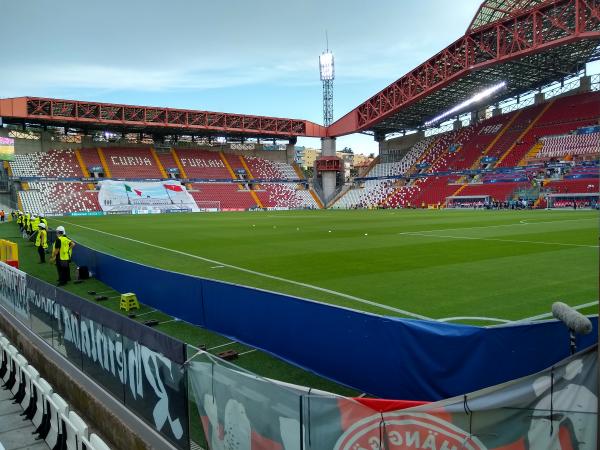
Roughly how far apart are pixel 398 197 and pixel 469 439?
66354mm

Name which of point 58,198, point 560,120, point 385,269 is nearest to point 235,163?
point 58,198

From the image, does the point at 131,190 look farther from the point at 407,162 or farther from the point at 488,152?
the point at 488,152

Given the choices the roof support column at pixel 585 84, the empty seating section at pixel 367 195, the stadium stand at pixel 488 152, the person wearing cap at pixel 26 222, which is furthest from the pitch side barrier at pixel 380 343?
the roof support column at pixel 585 84

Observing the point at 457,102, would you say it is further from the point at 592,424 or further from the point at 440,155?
the point at 592,424

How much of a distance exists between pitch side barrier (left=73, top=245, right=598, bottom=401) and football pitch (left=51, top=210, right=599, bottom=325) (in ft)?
9.65

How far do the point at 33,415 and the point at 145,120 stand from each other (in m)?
63.7

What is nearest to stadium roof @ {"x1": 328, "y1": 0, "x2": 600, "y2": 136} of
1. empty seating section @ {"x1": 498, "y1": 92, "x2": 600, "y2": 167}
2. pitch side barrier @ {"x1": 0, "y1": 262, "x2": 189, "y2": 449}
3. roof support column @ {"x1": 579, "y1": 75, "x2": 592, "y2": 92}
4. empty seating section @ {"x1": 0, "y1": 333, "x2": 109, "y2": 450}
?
roof support column @ {"x1": 579, "y1": 75, "x2": 592, "y2": 92}

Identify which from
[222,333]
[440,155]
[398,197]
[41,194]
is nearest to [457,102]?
[440,155]

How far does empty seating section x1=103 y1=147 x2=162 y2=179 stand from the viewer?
66750mm

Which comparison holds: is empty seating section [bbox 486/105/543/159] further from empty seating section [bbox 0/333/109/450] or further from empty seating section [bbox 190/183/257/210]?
empty seating section [bbox 0/333/109/450]

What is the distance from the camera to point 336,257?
645 inches

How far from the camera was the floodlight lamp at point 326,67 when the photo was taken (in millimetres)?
75312

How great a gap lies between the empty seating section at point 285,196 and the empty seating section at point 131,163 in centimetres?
1746

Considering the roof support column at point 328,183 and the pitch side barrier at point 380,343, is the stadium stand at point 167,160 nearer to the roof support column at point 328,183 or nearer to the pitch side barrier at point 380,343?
the roof support column at point 328,183
